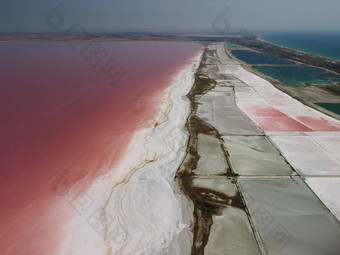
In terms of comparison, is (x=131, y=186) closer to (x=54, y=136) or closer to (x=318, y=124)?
(x=54, y=136)

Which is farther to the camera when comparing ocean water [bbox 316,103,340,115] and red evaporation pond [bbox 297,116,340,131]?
ocean water [bbox 316,103,340,115]

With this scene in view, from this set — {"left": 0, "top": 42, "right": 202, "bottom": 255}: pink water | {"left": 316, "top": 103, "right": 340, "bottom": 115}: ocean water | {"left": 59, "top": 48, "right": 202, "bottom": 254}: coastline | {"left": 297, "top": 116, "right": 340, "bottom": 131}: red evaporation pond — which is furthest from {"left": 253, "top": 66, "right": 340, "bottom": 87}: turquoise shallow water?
{"left": 59, "top": 48, "right": 202, "bottom": 254}: coastline

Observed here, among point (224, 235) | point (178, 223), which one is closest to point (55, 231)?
point (178, 223)

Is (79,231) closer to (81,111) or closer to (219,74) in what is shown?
(81,111)

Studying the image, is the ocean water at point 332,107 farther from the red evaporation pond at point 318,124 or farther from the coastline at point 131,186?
the coastline at point 131,186

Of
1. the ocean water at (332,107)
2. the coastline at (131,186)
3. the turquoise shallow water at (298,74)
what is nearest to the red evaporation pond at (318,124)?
the ocean water at (332,107)

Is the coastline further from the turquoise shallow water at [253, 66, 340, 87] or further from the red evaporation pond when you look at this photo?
the turquoise shallow water at [253, 66, 340, 87]
